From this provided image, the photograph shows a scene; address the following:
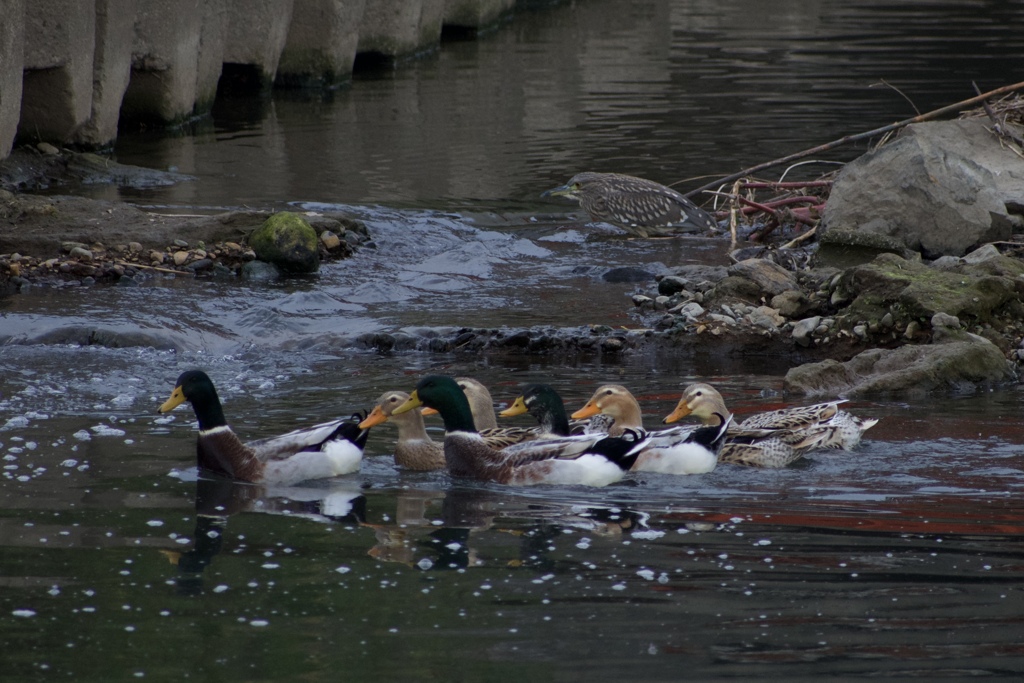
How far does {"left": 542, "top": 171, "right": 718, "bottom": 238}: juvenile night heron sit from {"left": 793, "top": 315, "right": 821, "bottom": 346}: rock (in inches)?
146

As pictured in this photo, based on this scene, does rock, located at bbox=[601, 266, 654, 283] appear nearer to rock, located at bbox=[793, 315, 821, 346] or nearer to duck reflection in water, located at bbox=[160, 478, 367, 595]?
rock, located at bbox=[793, 315, 821, 346]

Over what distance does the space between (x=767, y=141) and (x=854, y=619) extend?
14.9m

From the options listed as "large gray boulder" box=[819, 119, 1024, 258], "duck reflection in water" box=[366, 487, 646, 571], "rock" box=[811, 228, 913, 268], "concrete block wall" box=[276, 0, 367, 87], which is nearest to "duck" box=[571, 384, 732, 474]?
"duck reflection in water" box=[366, 487, 646, 571]

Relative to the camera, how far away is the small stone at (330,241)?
13.0m

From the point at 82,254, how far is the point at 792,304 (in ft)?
19.8

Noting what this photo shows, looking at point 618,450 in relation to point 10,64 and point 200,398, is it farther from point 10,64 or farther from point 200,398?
point 10,64

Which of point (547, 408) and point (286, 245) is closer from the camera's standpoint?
point (547, 408)

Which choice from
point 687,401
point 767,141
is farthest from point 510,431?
point 767,141

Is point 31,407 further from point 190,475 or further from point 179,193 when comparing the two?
point 179,193

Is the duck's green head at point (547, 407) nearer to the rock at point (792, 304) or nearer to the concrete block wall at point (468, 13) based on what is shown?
the rock at point (792, 304)

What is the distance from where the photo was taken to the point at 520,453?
23.5ft

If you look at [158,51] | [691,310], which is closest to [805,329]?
[691,310]

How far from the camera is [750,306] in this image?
1054 cm

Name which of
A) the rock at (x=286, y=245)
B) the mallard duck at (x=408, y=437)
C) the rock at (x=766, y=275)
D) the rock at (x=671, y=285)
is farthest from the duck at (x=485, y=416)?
the rock at (x=286, y=245)
